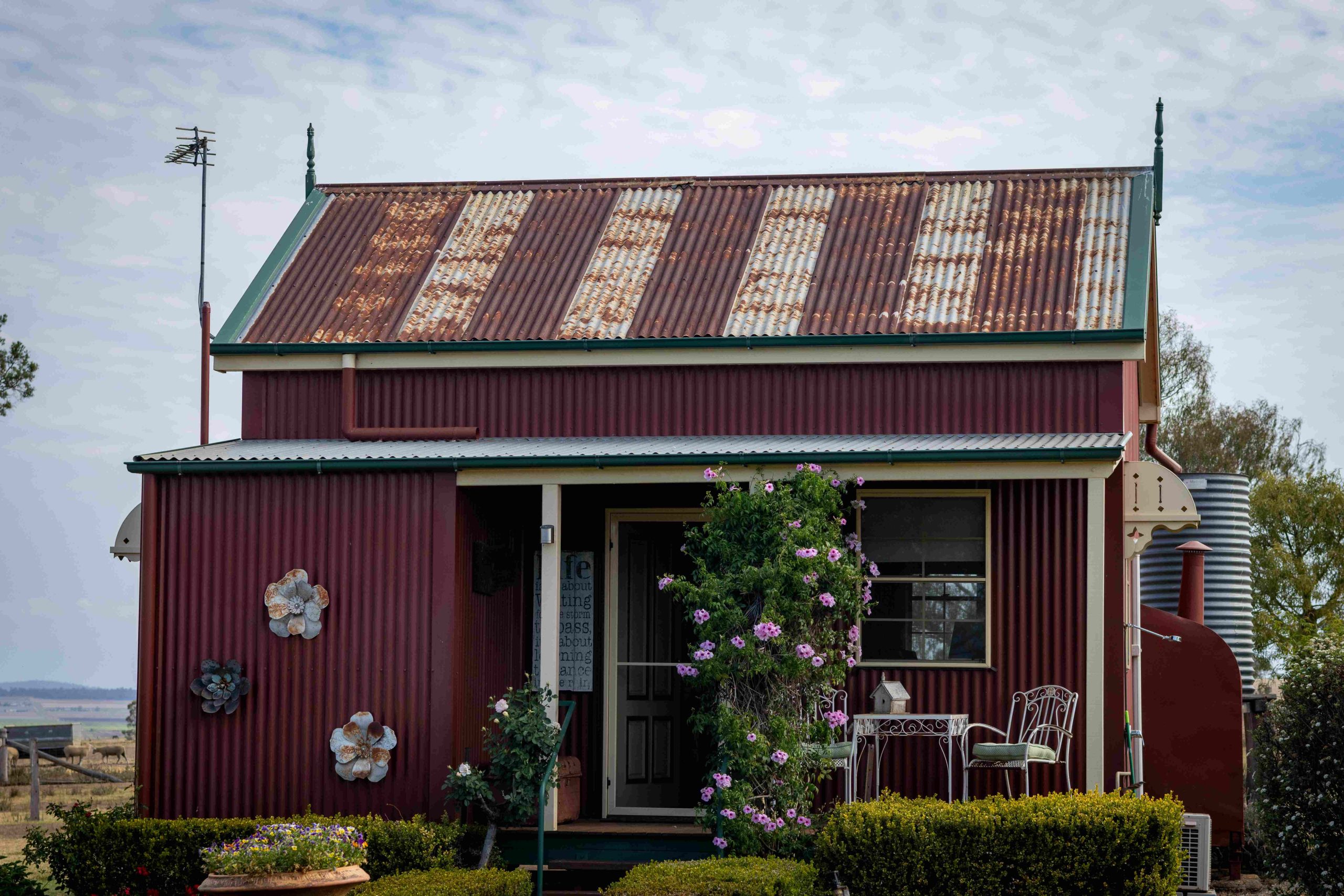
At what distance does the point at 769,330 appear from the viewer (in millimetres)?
12984

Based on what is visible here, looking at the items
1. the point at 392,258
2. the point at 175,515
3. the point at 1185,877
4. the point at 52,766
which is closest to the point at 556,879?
the point at 175,515

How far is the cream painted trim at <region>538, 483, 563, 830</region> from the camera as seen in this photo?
11.5m

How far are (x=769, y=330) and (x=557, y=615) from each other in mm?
3099

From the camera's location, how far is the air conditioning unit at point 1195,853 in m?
12.1

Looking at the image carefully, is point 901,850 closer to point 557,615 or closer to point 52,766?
point 557,615

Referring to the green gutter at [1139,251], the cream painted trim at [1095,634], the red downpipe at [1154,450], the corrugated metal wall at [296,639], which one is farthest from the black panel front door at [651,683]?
the red downpipe at [1154,450]

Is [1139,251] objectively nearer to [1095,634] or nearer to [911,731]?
[1095,634]

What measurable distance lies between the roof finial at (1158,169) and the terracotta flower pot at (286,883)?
9.49m

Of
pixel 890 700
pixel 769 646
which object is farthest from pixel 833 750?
pixel 769 646

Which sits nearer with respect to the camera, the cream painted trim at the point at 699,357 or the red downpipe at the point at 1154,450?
the cream painted trim at the point at 699,357

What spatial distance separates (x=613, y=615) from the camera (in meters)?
13.0

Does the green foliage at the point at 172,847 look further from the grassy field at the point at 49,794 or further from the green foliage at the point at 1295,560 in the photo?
the green foliage at the point at 1295,560

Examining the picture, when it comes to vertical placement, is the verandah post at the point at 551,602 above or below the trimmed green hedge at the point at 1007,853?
above

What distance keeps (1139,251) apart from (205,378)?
9.51 metres
